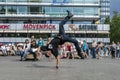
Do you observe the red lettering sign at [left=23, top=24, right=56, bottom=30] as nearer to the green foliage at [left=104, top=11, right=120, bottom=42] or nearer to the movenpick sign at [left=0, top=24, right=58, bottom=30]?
the movenpick sign at [left=0, top=24, right=58, bottom=30]

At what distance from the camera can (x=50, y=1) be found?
8844 centimetres

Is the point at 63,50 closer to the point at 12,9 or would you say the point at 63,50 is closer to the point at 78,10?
the point at 12,9

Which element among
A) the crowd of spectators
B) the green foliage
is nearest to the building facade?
the green foliage

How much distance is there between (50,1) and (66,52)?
5862 cm

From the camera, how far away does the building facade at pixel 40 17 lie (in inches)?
3452

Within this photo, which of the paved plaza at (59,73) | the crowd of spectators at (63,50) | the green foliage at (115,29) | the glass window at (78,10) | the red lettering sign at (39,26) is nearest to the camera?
the paved plaza at (59,73)

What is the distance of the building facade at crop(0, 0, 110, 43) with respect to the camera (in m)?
87.7

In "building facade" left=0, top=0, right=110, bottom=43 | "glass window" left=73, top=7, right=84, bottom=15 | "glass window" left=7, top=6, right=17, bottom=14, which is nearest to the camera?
"glass window" left=7, top=6, right=17, bottom=14

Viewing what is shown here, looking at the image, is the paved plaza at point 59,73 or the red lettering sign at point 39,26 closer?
the paved plaza at point 59,73

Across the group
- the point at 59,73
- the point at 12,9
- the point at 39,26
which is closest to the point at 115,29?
the point at 39,26

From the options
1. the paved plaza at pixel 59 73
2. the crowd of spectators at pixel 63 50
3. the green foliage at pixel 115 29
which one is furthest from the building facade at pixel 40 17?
the paved plaza at pixel 59 73

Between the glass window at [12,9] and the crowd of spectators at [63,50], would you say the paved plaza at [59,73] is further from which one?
the glass window at [12,9]

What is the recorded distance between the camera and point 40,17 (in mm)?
88062

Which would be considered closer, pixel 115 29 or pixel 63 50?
pixel 63 50
